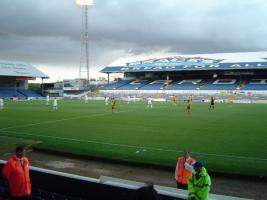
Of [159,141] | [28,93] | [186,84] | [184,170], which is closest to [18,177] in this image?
[184,170]

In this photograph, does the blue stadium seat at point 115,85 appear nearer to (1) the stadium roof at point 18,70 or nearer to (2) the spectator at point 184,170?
(1) the stadium roof at point 18,70

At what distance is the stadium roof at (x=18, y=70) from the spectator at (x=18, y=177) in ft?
230

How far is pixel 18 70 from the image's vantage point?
79125mm

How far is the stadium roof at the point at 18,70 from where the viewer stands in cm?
7550

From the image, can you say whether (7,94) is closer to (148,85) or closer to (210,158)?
(148,85)

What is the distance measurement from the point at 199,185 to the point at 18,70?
77750mm

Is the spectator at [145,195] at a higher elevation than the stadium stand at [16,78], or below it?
below

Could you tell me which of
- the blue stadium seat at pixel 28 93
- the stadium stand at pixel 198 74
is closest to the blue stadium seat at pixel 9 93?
the blue stadium seat at pixel 28 93

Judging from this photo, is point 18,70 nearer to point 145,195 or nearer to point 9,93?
point 9,93

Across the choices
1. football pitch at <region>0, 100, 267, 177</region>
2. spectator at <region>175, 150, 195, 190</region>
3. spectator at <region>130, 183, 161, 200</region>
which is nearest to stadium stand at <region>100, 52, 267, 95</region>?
football pitch at <region>0, 100, 267, 177</region>

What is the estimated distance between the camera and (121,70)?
82.6m

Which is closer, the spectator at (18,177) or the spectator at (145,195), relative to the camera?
the spectator at (145,195)

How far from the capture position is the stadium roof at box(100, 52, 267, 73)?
72000 mm

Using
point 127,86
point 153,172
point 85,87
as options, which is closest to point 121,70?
point 127,86
